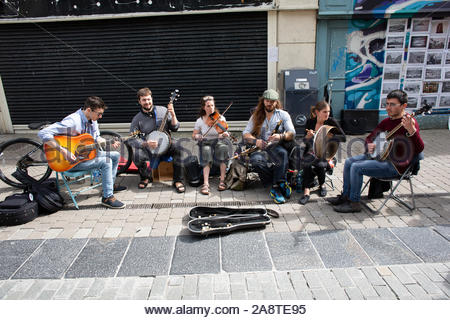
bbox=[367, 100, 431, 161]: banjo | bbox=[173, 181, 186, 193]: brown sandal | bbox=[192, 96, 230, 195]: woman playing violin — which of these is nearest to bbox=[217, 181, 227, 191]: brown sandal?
bbox=[192, 96, 230, 195]: woman playing violin

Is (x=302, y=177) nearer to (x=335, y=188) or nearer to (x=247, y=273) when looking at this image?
(x=335, y=188)

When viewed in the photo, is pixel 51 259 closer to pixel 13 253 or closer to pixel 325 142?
pixel 13 253

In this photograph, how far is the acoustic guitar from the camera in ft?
12.2

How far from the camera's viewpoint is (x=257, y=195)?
14.2 ft

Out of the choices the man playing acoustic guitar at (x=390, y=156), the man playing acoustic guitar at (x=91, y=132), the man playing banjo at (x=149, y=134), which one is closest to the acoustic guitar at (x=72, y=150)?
the man playing acoustic guitar at (x=91, y=132)

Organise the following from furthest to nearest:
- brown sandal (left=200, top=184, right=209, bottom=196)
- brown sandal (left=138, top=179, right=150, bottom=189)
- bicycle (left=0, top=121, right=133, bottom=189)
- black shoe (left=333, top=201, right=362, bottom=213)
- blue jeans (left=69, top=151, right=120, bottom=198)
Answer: brown sandal (left=138, top=179, right=150, bottom=189)
bicycle (left=0, top=121, right=133, bottom=189)
brown sandal (left=200, top=184, right=209, bottom=196)
blue jeans (left=69, top=151, right=120, bottom=198)
black shoe (left=333, top=201, right=362, bottom=213)

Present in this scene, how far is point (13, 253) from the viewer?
9.95 ft

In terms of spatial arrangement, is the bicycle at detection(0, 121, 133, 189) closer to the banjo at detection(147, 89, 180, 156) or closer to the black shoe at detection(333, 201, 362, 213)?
the banjo at detection(147, 89, 180, 156)

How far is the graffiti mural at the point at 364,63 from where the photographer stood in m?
7.29

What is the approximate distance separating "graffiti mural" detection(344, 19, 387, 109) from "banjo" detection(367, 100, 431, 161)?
4.41m

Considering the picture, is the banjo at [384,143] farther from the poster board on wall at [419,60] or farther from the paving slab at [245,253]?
the poster board on wall at [419,60]

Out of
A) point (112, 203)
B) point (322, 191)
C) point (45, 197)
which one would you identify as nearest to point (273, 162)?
point (322, 191)
